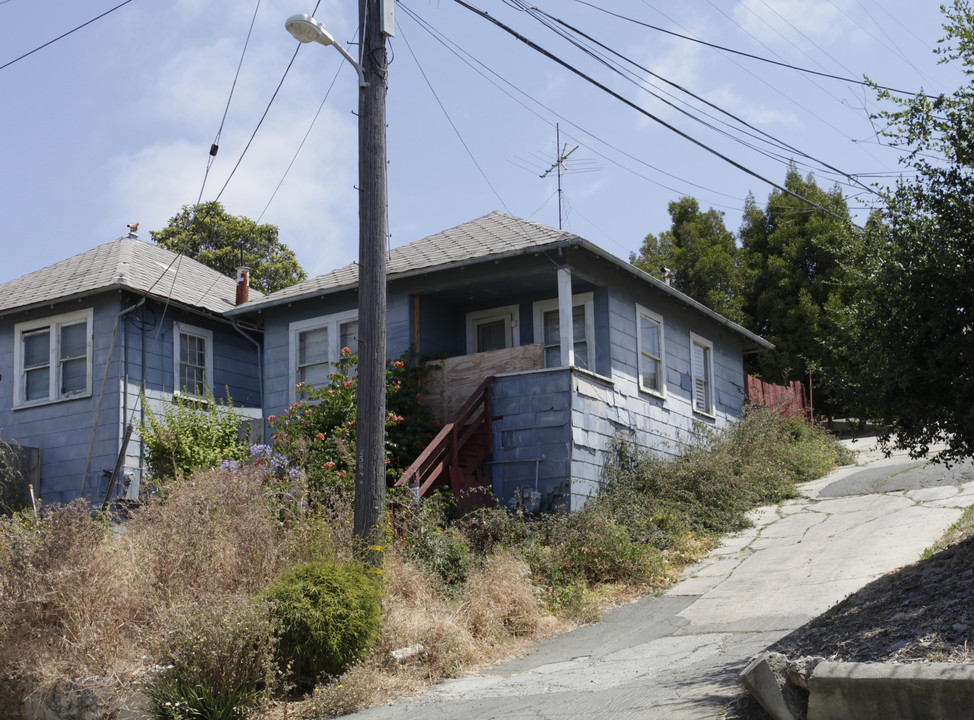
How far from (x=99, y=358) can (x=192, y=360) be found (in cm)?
190

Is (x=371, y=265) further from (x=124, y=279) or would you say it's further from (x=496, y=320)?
(x=124, y=279)

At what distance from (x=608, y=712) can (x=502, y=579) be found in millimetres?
3609

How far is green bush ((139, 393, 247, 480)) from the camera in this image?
16.0m

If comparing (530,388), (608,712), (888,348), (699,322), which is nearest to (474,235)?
(530,388)

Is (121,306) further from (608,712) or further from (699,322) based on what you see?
(608,712)

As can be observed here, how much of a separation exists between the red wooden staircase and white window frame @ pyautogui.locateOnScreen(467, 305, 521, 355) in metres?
2.73

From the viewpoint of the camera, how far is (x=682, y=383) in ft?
60.6

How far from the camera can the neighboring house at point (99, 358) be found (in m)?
17.1

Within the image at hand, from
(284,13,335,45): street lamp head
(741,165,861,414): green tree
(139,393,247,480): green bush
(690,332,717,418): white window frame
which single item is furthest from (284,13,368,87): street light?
(741,165,861,414): green tree

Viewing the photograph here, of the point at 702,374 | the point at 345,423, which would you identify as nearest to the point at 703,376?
the point at 702,374

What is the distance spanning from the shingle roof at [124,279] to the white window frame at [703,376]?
913cm

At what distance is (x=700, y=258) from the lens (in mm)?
28688

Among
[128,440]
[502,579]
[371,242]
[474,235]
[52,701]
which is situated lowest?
[52,701]

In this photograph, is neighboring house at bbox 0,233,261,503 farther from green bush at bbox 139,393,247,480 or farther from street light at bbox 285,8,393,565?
street light at bbox 285,8,393,565
